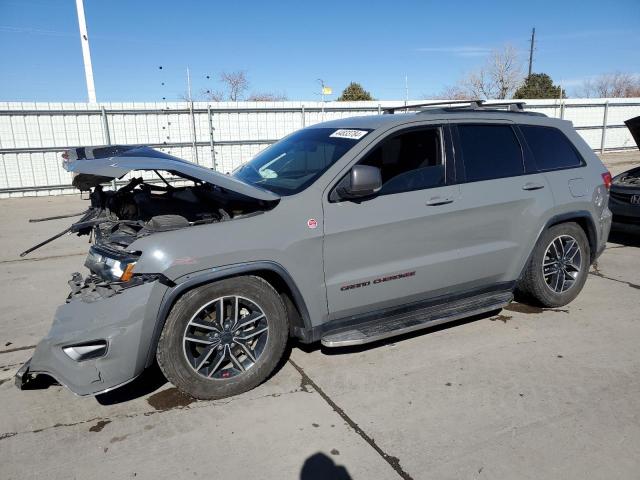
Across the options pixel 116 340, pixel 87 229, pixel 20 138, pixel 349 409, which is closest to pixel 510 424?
pixel 349 409

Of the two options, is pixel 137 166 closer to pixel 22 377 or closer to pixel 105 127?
pixel 22 377

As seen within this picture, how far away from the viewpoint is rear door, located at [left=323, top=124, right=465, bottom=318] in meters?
3.53

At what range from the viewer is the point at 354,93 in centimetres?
3834

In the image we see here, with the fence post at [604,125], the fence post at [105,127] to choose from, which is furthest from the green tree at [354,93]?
the fence post at [105,127]

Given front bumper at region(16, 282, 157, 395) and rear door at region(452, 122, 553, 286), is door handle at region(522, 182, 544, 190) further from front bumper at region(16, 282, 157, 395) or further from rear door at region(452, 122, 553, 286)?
front bumper at region(16, 282, 157, 395)

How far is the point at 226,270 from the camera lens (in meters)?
3.15

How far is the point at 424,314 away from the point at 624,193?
5.21m

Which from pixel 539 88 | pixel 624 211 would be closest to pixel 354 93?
pixel 539 88

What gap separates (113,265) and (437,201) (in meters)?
2.42

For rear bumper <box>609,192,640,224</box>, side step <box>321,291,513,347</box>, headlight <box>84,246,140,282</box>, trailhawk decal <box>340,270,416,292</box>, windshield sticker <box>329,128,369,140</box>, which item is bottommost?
side step <box>321,291,513,347</box>

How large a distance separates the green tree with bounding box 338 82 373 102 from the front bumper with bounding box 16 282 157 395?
36.8m

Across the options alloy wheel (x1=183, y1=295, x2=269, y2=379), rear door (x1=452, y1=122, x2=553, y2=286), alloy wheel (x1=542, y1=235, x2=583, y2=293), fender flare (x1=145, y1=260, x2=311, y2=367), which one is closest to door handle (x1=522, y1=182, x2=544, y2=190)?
rear door (x1=452, y1=122, x2=553, y2=286)

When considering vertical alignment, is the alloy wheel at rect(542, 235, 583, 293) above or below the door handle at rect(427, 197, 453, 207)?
below

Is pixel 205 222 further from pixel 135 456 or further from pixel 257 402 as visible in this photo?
pixel 135 456
